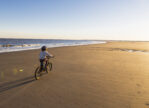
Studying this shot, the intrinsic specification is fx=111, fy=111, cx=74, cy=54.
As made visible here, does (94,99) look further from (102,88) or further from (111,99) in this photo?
(102,88)

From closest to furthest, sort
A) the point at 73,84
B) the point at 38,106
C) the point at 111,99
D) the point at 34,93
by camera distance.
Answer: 1. the point at 38,106
2. the point at 111,99
3. the point at 34,93
4. the point at 73,84

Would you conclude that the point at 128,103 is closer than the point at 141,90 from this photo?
Yes

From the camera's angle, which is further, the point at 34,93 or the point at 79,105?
the point at 34,93

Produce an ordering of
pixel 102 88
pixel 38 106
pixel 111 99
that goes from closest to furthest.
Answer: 1. pixel 38 106
2. pixel 111 99
3. pixel 102 88

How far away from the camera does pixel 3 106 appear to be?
360 centimetres

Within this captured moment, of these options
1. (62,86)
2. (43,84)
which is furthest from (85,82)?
(43,84)

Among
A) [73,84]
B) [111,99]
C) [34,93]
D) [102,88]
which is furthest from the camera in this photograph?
[73,84]

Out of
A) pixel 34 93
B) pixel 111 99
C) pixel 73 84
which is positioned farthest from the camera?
pixel 73 84

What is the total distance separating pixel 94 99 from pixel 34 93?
7.82 ft

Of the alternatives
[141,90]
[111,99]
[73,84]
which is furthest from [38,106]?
[141,90]

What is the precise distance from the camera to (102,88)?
498 cm

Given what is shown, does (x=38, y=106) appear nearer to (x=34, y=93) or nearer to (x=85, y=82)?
(x=34, y=93)

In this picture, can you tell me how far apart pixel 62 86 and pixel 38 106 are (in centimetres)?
171

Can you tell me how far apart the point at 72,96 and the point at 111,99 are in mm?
1429
